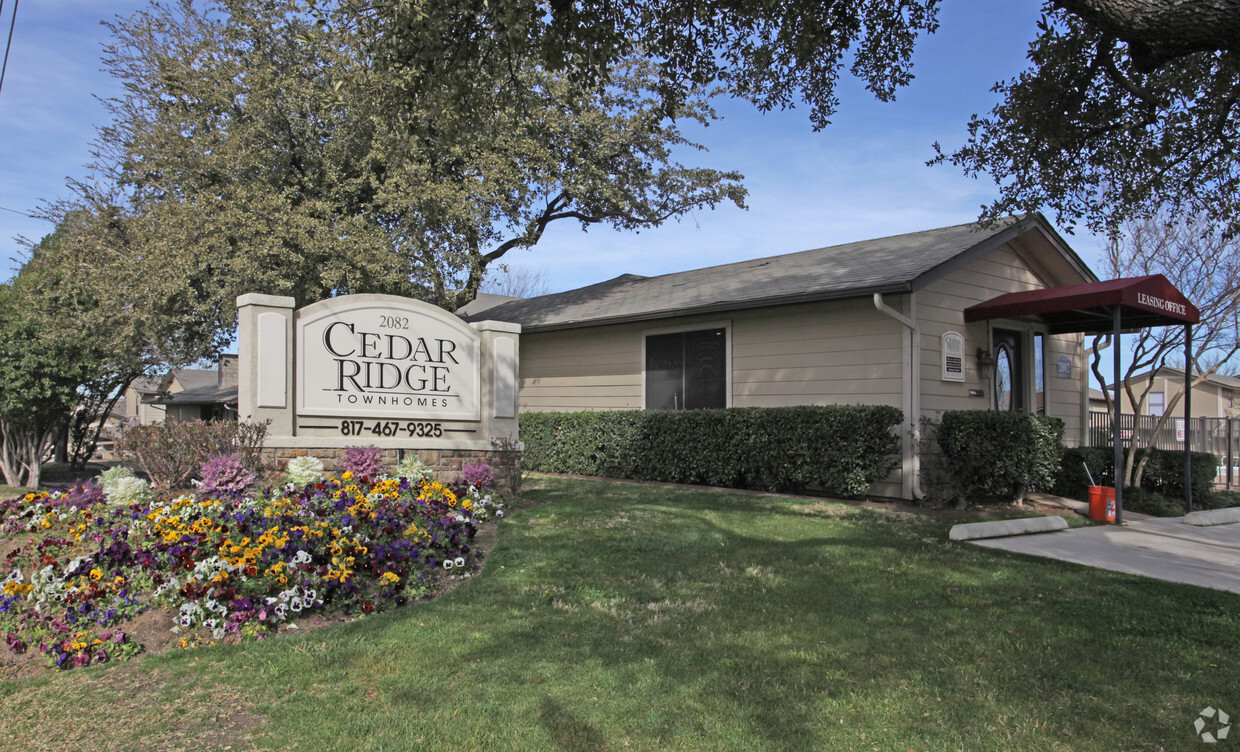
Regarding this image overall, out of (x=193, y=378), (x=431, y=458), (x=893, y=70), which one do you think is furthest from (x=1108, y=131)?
(x=193, y=378)

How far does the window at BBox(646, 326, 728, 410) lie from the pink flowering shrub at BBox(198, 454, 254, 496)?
7087 millimetres

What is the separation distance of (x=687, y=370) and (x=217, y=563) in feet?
29.5

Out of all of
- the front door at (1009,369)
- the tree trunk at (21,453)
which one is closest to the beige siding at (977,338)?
the front door at (1009,369)

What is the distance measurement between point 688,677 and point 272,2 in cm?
1679

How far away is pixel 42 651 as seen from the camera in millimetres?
4051

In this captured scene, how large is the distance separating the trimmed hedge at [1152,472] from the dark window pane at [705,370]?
191 inches

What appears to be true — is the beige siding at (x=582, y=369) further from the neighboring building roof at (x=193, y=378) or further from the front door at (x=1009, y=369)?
the neighboring building roof at (x=193, y=378)

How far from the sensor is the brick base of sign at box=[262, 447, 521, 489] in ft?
25.4

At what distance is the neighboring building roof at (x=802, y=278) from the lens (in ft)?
32.8

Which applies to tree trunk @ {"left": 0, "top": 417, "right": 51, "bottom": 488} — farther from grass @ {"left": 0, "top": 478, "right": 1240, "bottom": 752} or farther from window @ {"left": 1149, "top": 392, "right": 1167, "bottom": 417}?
window @ {"left": 1149, "top": 392, "right": 1167, "bottom": 417}

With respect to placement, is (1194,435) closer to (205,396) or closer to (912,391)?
(912,391)

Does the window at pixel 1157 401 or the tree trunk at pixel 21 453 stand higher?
the window at pixel 1157 401

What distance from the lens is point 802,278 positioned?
11.6 metres

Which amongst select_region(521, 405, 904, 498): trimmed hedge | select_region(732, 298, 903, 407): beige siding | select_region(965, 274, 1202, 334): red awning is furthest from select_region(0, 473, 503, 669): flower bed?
select_region(965, 274, 1202, 334): red awning
